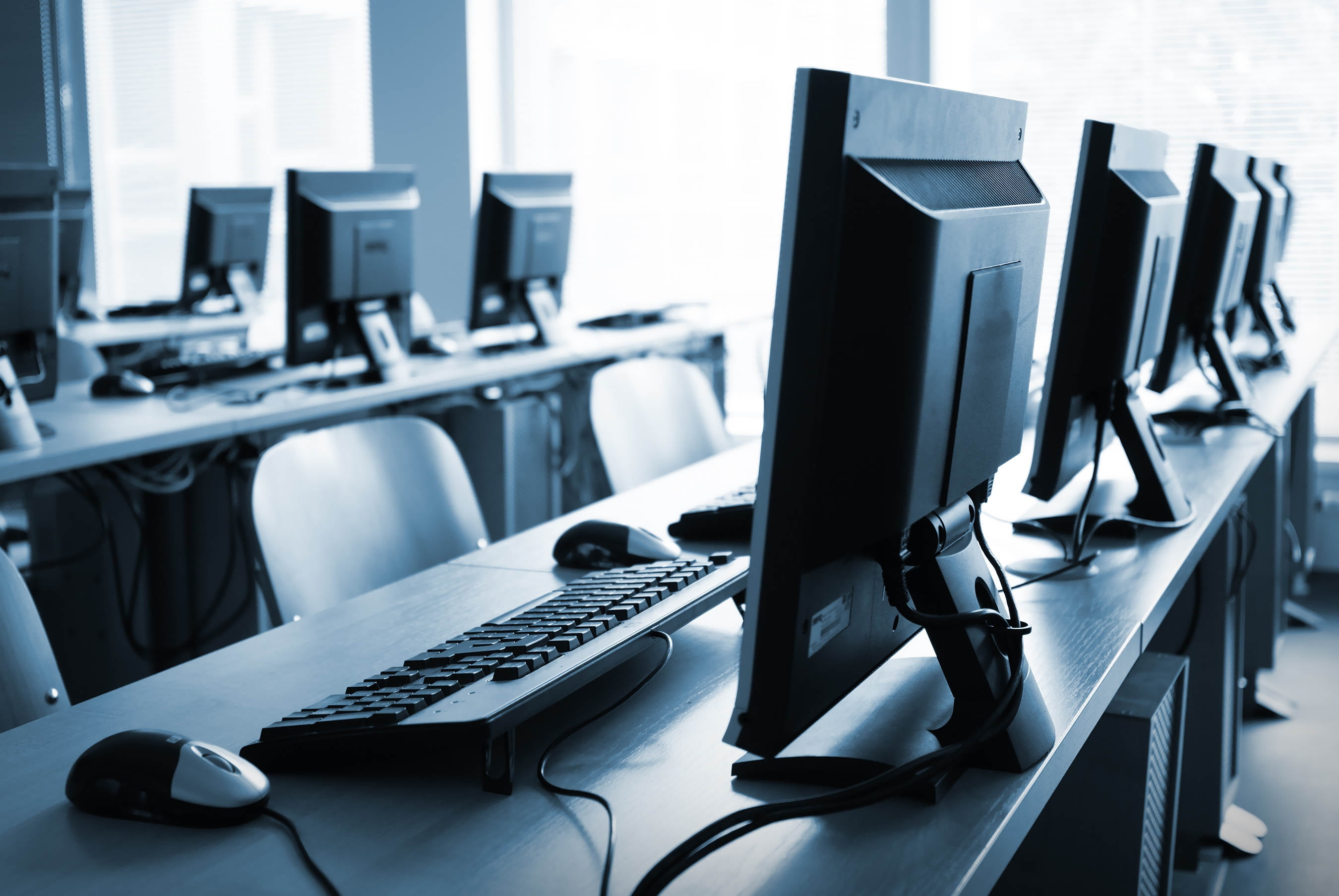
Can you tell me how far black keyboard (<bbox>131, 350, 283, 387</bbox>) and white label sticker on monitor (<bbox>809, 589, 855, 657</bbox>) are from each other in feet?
7.92

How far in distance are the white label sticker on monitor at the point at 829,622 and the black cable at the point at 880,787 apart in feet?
0.14

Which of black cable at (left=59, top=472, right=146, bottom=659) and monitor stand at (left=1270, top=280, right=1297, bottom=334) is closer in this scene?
black cable at (left=59, top=472, right=146, bottom=659)

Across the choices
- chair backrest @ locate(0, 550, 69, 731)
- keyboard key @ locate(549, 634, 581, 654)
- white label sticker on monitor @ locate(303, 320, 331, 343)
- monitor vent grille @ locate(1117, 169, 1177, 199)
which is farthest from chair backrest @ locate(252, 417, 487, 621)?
white label sticker on monitor @ locate(303, 320, 331, 343)

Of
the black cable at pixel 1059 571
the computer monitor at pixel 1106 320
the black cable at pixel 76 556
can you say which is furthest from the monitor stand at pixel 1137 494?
the black cable at pixel 76 556

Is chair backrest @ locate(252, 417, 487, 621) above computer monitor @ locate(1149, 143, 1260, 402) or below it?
below

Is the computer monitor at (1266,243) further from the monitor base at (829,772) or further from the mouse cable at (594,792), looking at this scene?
the monitor base at (829,772)

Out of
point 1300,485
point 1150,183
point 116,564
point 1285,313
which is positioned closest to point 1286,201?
point 1285,313

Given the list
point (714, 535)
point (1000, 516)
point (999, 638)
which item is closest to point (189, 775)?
point (999, 638)

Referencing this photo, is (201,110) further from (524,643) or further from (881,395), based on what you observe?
(881,395)

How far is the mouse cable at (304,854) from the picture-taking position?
757mm

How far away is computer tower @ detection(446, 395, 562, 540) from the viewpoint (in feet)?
10.9

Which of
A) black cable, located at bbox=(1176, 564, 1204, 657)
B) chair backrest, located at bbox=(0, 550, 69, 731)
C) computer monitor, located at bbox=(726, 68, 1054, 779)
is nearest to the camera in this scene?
computer monitor, located at bbox=(726, 68, 1054, 779)

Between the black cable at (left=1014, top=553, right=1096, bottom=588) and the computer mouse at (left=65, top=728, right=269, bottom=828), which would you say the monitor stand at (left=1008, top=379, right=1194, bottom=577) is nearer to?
the black cable at (left=1014, top=553, right=1096, bottom=588)

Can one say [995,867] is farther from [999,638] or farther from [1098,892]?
[1098,892]
